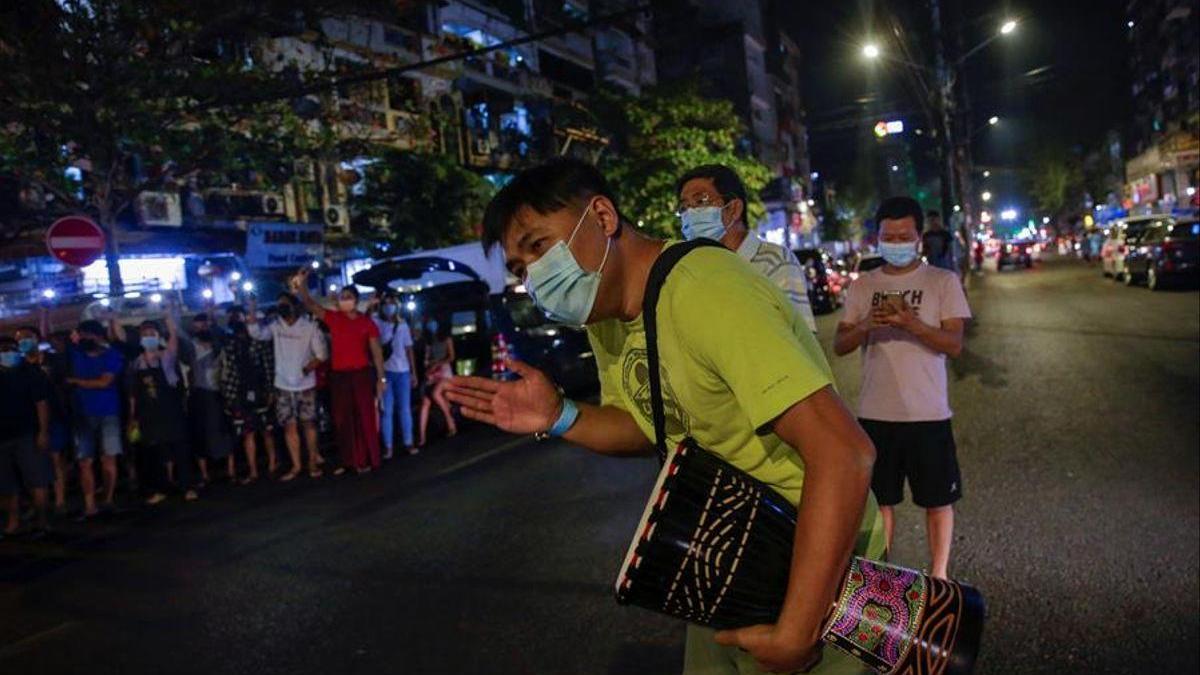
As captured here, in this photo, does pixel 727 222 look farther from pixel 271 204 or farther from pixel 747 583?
pixel 271 204

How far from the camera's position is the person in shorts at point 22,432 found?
7340mm

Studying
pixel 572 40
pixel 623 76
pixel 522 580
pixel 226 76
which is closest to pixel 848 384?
pixel 522 580

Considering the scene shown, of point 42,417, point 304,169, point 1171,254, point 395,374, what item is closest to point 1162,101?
point 1171,254

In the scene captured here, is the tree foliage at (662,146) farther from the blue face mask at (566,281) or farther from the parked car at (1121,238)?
the blue face mask at (566,281)

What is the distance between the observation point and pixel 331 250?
72.7 ft

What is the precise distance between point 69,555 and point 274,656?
3.74 metres

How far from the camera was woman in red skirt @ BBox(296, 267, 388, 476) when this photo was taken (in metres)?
9.16

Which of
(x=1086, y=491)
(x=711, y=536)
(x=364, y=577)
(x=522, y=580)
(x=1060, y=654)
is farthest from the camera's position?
(x=1086, y=491)

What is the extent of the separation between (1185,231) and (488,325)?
18.6 m

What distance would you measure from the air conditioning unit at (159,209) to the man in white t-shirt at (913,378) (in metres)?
17.4

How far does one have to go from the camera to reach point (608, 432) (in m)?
2.21

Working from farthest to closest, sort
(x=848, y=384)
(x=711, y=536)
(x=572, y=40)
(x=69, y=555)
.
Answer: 1. (x=572, y=40)
2. (x=848, y=384)
3. (x=69, y=555)
4. (x=711, y=536)

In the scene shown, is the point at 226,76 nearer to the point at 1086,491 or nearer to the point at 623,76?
the point at 1086,491

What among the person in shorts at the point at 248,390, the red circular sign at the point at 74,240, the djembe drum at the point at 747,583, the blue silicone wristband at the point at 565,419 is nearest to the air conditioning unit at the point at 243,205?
the red circular sign at the point at 74,240
